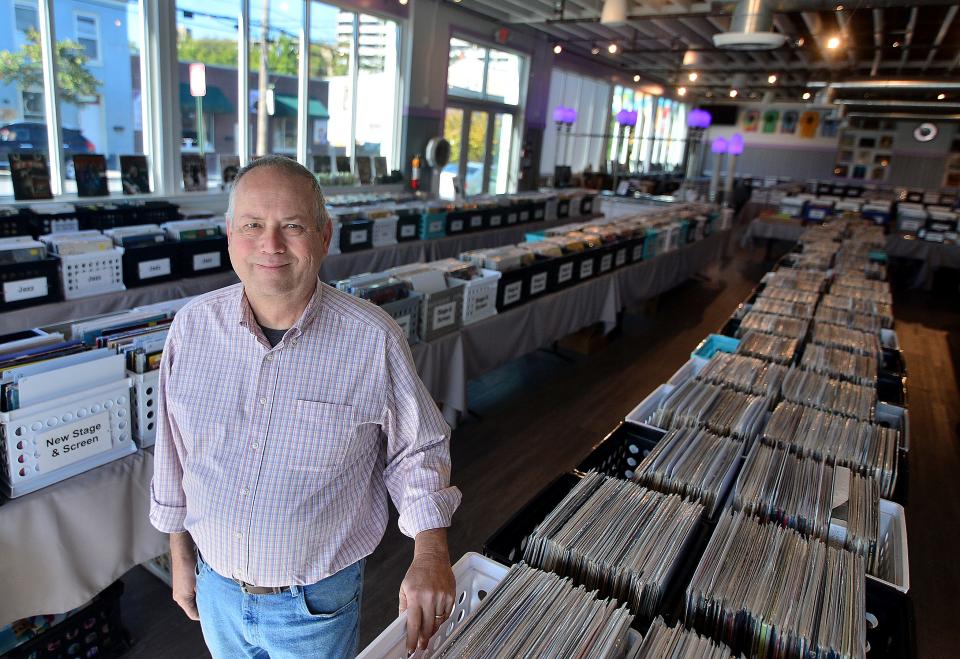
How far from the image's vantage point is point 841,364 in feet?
8.42

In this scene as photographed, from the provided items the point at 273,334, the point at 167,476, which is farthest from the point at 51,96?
the point at 273,334

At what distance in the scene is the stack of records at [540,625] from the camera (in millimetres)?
1059

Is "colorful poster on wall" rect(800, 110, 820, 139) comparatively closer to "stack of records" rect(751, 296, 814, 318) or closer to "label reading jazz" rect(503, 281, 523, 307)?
"stack of records" rect(751, 296, 814, 318)

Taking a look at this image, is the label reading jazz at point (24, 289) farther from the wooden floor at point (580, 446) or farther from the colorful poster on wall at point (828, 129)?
the colorful poster on wall at point (828, 129)

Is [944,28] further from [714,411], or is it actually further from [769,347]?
[714,411]

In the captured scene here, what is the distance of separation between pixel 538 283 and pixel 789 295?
1558 millimetres

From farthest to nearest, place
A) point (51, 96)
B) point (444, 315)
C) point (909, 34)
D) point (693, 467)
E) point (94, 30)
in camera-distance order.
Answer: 1. point (909, 34)
2. point (94, 30)
3. point (51, 96)
4. point (444, 315)
5. point (693, 467)

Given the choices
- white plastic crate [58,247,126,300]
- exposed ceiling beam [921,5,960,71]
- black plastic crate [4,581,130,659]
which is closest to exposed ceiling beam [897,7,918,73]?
exposed ceiling beam [921,5,960,71]

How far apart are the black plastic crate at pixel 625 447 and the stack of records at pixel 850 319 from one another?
5.74 ft

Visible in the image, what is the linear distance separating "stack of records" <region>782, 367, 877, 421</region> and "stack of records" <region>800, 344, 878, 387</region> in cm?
7

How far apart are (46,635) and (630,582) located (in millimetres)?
1779

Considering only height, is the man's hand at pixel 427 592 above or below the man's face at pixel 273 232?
below

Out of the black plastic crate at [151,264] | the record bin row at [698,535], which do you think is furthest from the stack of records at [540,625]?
the black plastic crate at [151,264]

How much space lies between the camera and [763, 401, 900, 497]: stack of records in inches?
70.6
